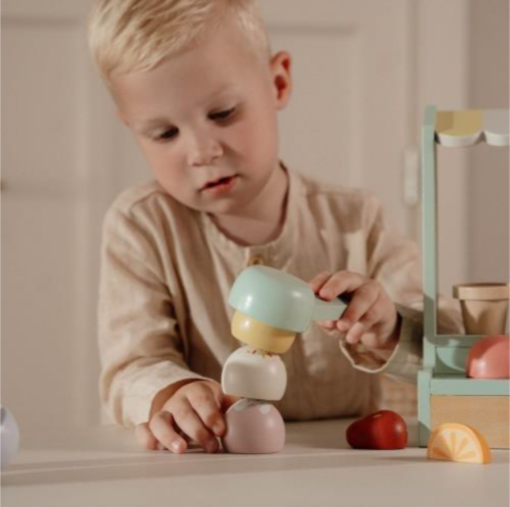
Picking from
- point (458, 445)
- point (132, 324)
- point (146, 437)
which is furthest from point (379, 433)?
point (132, 324)

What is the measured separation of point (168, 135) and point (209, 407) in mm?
296

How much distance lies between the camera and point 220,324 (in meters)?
1.03

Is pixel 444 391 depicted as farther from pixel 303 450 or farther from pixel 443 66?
pixel 443 66

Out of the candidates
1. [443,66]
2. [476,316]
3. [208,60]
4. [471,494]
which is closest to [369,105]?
[443,66]

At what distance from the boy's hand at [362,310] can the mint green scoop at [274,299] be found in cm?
9

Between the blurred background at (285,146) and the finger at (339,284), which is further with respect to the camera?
the blurred background at (285,146)

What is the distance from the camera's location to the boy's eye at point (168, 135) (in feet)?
3.05

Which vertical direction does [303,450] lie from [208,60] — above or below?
below

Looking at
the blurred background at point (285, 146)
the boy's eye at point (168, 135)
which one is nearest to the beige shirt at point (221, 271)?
the boy's eye at point (168, 135)

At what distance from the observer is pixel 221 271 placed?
1031 mm

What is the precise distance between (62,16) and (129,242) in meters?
1.05

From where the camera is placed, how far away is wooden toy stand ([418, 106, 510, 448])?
2.39 ft

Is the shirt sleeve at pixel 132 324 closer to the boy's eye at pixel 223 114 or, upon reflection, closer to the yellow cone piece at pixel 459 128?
the boy's eye at pixel 223 114

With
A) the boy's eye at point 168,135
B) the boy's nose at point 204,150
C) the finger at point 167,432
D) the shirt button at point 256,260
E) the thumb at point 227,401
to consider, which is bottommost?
the finger at point 167,432
